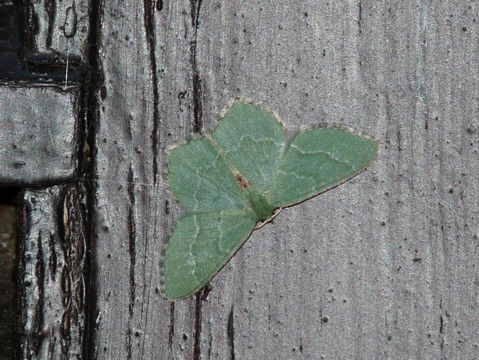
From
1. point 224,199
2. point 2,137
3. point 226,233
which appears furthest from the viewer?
point 224,199

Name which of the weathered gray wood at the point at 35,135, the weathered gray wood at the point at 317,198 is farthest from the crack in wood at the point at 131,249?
the weathered gray wood at the point at 35,135

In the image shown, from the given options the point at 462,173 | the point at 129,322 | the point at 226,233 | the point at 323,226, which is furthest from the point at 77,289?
the point at 462,173

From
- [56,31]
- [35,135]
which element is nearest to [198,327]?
[35,135]

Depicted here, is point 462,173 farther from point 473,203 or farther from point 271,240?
point 271,240

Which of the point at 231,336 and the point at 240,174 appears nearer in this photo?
the point at 231,336

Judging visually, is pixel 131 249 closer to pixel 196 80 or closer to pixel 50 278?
pixel 50 278

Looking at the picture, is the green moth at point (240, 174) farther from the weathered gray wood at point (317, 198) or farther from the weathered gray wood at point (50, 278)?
the weathered gray wood at point (50, 278)
